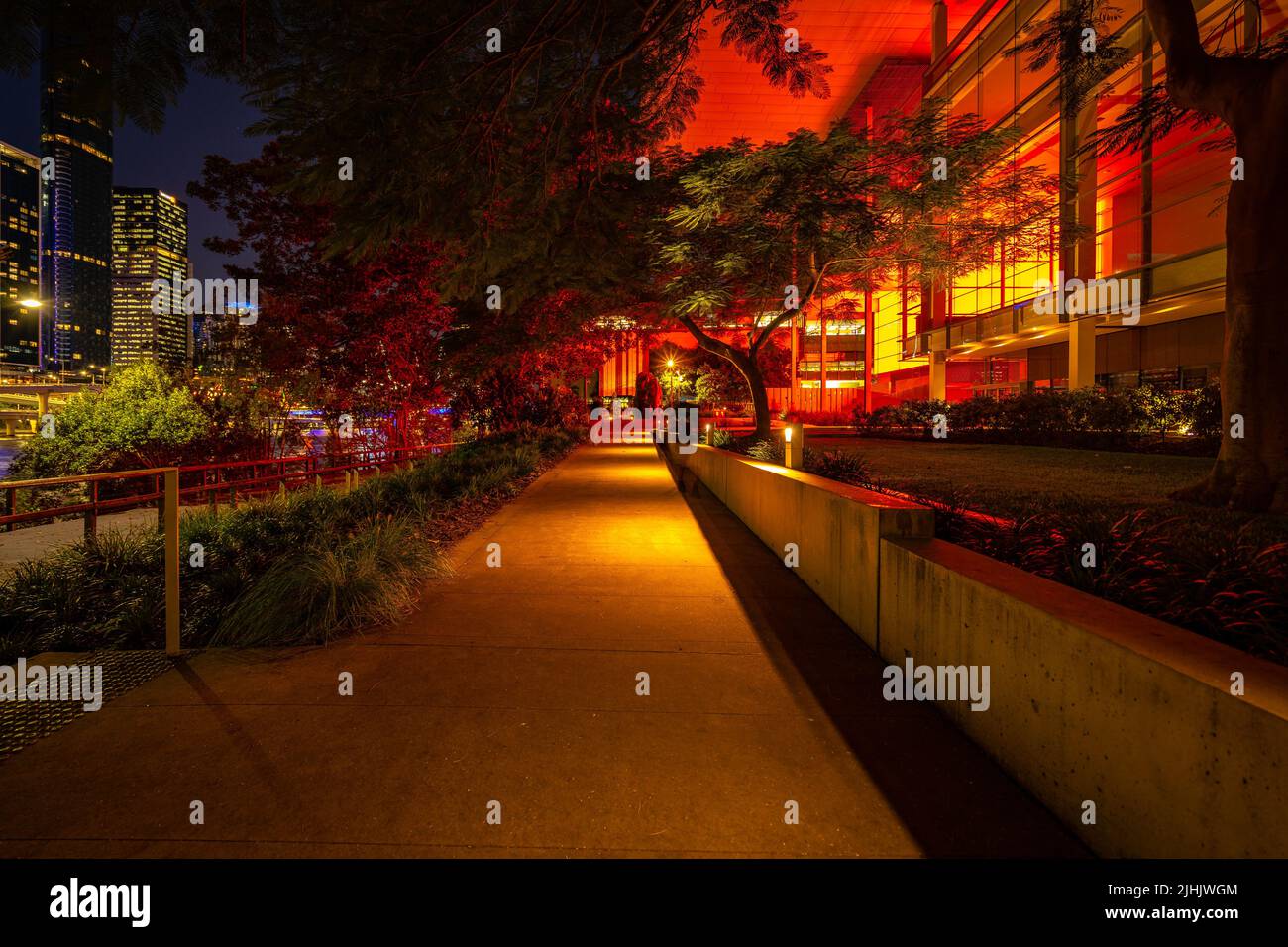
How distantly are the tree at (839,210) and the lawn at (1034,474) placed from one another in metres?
4.30

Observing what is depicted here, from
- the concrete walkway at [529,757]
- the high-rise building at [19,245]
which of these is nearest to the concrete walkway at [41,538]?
the concrete walkway at [529,757]

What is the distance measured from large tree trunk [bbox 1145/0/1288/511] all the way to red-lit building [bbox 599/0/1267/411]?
8.31m

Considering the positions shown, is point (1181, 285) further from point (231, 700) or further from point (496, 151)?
point (231, 700)

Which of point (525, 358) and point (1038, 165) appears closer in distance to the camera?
point (1038, 165)

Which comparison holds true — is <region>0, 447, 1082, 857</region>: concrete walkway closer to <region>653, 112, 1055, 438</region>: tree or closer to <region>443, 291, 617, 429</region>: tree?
<region>653, 112, 1055, 438</region>: tree

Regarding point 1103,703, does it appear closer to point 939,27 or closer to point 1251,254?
point 1251,254

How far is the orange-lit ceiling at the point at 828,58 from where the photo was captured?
84.9ft

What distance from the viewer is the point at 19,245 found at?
33.8 meters

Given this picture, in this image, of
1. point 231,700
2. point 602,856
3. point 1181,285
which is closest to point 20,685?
point 231,700

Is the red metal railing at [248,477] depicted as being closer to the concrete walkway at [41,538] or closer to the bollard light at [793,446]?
the concrete walkway at [41,538]

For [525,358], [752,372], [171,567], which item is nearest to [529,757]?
[171,567]

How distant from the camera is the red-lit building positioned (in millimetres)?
19156

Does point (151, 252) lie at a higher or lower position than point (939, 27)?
lower

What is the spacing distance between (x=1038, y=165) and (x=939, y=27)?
40.2 ft
